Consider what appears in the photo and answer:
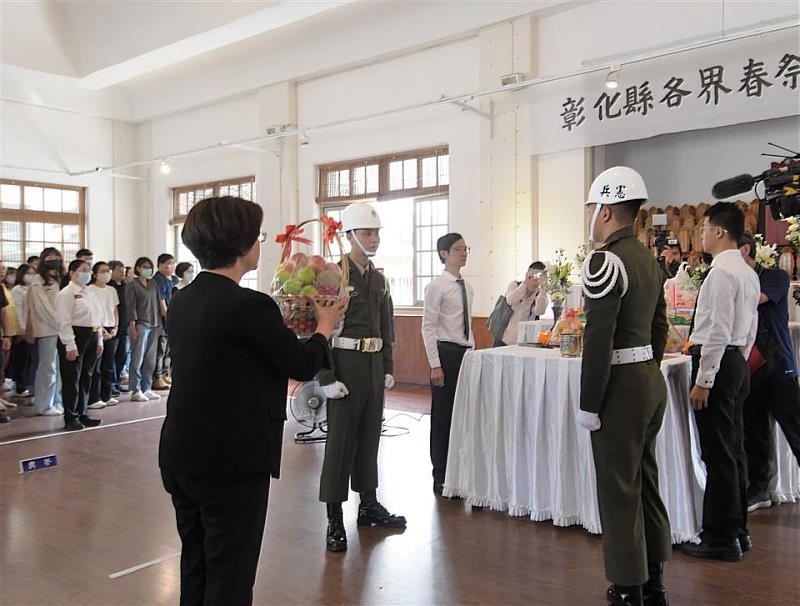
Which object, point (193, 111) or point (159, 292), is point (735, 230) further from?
point (193, 111)

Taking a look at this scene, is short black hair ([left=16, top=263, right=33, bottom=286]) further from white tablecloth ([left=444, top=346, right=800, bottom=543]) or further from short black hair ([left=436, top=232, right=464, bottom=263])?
white tablecloth ([left=444, top=346, right=800, bottom=543])

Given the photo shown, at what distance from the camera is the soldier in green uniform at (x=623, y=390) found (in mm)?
2514

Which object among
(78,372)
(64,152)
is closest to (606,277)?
(78,372)

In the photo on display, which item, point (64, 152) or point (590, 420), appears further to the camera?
point (64, 152)

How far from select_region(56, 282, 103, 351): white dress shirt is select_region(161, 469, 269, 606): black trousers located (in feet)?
15.8

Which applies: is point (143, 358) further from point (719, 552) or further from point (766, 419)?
point (719, 552)

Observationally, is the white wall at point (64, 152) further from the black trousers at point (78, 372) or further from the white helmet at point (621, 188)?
the white helmet at point (621, 188)

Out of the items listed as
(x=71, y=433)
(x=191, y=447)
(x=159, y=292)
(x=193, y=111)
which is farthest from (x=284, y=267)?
(x=193, y=111)

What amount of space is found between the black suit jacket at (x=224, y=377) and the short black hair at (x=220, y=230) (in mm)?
57

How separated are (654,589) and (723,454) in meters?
0.88

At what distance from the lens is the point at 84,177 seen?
12.5m

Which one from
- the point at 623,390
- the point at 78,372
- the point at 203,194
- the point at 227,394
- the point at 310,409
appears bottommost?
the point at 310,409

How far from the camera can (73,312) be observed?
6184 millimetres

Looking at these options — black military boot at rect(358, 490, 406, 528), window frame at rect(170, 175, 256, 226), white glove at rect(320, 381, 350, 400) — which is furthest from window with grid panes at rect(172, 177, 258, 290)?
white glove at rect(320, 381, 350, 400)
